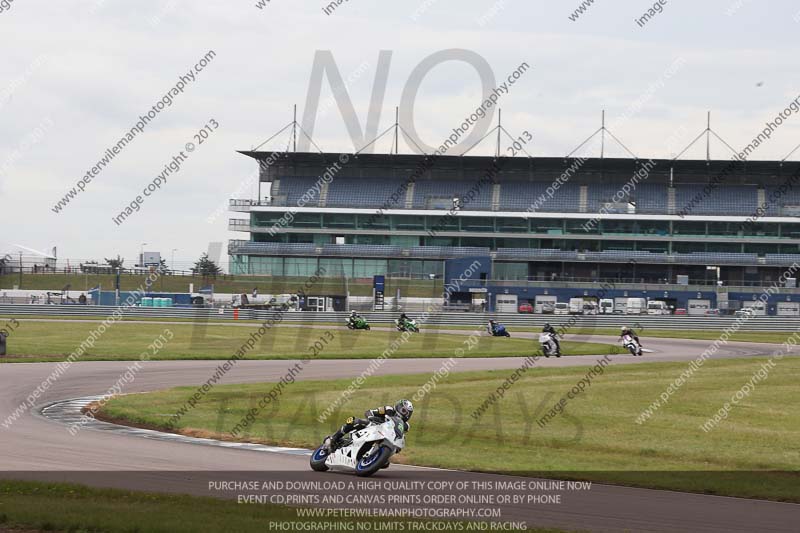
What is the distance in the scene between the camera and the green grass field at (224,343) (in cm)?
3850

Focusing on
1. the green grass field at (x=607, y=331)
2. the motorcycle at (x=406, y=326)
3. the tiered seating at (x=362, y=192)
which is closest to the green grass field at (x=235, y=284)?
the green grass field at (x=607, y=331)

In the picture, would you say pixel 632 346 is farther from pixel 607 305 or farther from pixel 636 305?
pixel 607 305

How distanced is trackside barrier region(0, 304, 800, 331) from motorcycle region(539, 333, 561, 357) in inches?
911

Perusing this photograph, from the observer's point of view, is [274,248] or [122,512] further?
[274,248]

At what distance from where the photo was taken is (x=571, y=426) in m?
21.1

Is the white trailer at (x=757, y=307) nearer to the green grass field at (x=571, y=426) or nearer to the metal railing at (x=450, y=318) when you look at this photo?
the metal railing at (x=450, y=318)

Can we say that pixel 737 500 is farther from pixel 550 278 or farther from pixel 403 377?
pixel 550 278

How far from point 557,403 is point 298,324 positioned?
123 ft

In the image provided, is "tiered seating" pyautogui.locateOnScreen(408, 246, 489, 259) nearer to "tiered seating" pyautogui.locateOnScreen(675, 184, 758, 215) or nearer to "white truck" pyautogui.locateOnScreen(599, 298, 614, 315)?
"white truck" pyautogui.locateOnScreen(599, 298, 614, 315)

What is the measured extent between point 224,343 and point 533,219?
54.4 m

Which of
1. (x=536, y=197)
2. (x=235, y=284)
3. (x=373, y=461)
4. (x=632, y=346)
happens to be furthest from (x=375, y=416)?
(x=536, y=197)

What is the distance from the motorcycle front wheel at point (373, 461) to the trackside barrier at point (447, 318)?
4720cm

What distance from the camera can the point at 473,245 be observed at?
94875mm

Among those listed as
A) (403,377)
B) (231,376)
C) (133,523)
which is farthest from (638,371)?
(133,523)
